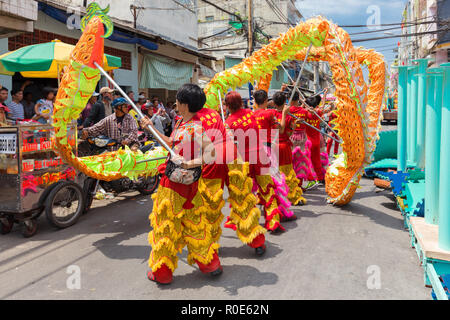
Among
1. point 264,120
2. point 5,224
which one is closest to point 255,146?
point 264,120

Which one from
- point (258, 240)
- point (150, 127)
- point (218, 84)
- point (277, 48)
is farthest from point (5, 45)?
point (258, 240)

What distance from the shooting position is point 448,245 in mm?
2674

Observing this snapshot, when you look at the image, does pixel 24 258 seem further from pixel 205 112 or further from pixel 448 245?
pixel 448 245

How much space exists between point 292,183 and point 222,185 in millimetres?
2392

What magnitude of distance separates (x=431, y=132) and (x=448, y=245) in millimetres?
1115

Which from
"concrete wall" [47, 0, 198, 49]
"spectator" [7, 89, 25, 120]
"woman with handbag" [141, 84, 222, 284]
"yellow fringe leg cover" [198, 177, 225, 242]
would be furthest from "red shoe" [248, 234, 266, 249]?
"concrete wall" [47, 0, 198, 49]

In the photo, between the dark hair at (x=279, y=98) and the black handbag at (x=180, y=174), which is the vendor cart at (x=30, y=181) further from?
the dark hair at (x=279, y=98)

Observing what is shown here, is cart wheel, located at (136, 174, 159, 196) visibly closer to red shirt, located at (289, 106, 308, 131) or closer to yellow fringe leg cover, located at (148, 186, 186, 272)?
red shirt, located at (289, 106, 308, 131)

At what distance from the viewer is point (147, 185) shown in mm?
6969

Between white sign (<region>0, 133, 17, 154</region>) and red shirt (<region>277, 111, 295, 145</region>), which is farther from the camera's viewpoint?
red shirt (<region>277, 111, 295, 145</region>)

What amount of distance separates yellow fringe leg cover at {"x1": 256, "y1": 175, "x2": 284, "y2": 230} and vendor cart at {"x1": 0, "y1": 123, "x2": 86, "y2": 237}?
Result: 2581 mm

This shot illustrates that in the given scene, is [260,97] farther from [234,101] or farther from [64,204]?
[64,204]

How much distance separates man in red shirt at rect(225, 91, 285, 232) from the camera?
14.8 feet

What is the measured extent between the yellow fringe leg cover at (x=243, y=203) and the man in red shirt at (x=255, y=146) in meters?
0.64
